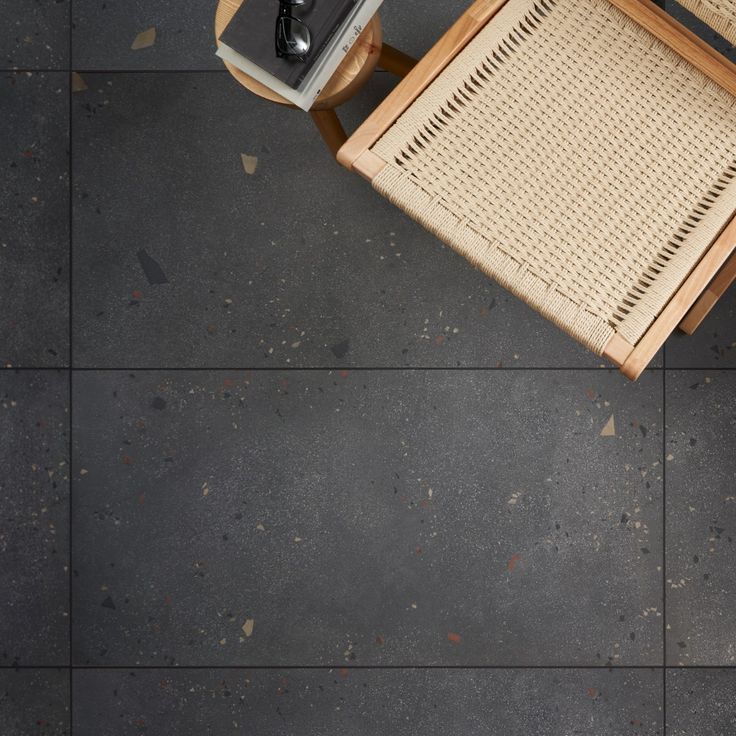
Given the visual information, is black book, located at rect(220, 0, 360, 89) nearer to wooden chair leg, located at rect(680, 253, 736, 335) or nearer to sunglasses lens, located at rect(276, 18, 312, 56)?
sunglasses lens, located at rect(276, 18, 312, 56)

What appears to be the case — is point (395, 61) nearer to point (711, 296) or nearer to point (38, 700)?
point (711, 296)

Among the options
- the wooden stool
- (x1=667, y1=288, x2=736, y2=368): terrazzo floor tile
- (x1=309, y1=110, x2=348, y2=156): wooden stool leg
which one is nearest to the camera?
the wooden stool

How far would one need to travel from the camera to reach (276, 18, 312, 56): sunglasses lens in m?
1.12

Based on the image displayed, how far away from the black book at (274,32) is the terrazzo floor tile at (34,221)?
0.65 m

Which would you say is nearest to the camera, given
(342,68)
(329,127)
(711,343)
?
(342,68)

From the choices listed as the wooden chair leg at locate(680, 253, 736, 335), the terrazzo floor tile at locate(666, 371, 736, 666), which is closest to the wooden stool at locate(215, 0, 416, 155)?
the wooden chair leg at locate(680, 253, 736, 335)

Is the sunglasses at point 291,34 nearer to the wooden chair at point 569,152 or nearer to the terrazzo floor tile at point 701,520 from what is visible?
the wooden chair at point 569,152

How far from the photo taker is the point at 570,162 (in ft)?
3.74

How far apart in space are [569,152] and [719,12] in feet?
0.88

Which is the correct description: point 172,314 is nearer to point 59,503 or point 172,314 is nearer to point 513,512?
point 59,503

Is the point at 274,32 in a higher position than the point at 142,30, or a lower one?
higher

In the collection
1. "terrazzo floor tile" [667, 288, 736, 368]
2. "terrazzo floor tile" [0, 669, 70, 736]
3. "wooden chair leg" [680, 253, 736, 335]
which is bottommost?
"terrazzo floor tile" [0, 669, 70, 736]

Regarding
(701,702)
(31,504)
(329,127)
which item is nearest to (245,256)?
(329,127)

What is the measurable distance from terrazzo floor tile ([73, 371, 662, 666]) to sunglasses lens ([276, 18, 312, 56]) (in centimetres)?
67
